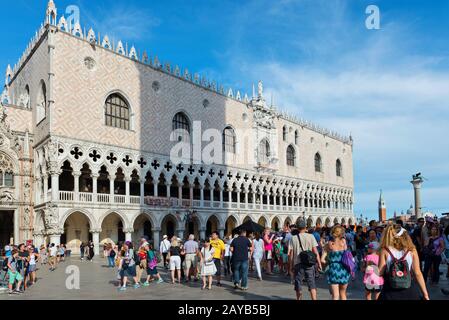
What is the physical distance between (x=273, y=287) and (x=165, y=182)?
2087 cm

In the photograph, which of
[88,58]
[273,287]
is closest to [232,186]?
[88,58]

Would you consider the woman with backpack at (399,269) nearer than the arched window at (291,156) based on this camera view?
Yes

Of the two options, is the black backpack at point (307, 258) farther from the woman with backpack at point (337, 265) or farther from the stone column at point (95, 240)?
the stone column at point (95, 240)

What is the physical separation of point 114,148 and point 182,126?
21.8 feet

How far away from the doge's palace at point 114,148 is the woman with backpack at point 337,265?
2054 centimetres

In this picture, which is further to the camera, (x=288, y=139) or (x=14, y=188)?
(x=288, y=139)

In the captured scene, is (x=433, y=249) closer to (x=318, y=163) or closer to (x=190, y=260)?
(x=190, y=260)

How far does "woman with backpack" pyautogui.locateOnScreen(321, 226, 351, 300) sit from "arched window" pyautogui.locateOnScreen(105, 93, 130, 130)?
23362 millimetres

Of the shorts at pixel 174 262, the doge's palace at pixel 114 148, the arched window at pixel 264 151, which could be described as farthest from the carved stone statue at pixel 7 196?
the arched window at pixel 264 151

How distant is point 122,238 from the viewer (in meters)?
29.5

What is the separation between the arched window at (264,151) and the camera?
133ft

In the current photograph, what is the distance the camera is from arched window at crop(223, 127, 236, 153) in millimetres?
36312

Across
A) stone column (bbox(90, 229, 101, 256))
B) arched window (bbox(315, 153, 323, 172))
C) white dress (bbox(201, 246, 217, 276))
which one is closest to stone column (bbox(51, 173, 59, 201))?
stone column (bbox(90, 229, 101, 256))

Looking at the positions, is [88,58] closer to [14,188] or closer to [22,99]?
[22,99]
